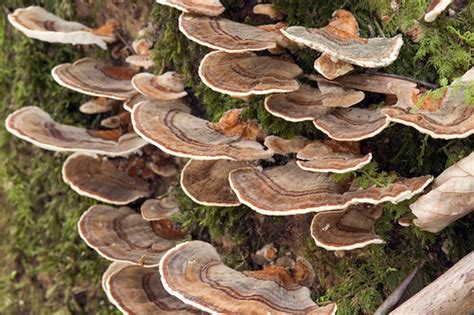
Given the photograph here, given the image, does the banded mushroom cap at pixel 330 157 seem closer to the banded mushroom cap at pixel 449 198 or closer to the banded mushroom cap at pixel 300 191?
the banded mushroom cap at pixel 300 191

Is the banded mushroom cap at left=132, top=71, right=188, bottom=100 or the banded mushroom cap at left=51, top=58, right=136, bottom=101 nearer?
the banded mushroom cap at left=132, top=71, right=188, bottom=100

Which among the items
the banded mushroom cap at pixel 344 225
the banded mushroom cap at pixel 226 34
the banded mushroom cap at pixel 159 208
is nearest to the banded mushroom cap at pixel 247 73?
the banded mushroom cap at pixel 226 34

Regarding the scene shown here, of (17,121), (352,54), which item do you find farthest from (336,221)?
(17,121)

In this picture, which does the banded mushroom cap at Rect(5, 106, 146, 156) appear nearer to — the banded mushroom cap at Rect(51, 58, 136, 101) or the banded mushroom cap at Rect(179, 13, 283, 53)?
the banded mushroom cap at Rect(51, 58, 136, 101)

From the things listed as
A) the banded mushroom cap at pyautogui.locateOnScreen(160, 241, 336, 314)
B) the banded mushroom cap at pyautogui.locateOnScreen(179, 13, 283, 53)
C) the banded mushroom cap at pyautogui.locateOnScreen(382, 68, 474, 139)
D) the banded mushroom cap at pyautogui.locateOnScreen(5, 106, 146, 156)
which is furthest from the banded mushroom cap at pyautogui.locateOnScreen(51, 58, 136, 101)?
the banded mushroom cap at pyautogui.locateOnScreen(382, 68, 474, 139)

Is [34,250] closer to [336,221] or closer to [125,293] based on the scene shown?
[125,293]

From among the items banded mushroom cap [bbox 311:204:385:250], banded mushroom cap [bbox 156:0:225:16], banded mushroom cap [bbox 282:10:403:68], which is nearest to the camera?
banded mushroom cap [bbox 282:10:403:68]
